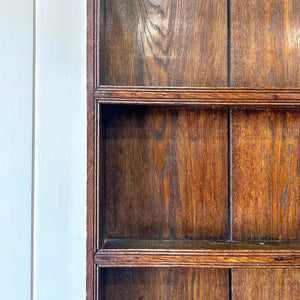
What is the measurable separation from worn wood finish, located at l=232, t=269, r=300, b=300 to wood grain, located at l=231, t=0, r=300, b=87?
0.43 m

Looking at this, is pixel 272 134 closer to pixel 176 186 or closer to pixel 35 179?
pixel 176 186

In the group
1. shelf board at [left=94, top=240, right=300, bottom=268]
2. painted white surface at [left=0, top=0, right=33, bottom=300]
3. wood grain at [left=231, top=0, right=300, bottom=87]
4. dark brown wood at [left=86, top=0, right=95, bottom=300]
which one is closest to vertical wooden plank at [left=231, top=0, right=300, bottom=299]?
wood grain at [left=231, top=0, right=300, bottom=87]

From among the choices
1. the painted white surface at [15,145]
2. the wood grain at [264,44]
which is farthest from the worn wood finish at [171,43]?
the painted white surface at [15,145]

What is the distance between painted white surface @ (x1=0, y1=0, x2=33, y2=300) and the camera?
65cm

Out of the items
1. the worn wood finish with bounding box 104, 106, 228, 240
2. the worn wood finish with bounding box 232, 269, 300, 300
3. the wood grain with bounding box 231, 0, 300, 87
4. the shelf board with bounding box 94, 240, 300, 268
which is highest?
the wood grain with bounding box 231, 0, 300, 87

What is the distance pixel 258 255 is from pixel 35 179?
516mm

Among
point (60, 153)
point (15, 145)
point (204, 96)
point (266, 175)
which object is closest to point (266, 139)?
point (266, 175)

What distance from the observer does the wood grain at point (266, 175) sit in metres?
0.63

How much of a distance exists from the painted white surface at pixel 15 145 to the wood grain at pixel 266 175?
49 cm

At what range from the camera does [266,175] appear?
64 cm

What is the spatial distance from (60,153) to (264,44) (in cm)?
54

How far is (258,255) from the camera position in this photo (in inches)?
20.9

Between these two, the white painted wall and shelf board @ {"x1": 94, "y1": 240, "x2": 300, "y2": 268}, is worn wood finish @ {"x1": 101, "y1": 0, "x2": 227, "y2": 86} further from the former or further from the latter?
shelf board @ {"x1": 94, "y1": 240, "x2": 300, "y2": 268}

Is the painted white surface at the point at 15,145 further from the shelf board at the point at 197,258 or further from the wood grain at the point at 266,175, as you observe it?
the wood grain at the point at 266,175
